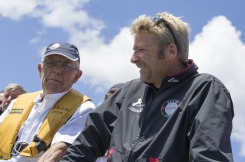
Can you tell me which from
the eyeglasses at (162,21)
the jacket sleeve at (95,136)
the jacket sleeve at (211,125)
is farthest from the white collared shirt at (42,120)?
the jacket sleeve at (211,125)

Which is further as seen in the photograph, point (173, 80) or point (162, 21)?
point (162, 21)

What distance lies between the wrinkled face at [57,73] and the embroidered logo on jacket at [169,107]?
1910 millimetres

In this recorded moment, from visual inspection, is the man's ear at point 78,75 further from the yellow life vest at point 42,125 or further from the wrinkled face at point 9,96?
the wrinkled face at point 9,96

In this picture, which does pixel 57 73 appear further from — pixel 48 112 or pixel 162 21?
pixel 162 21

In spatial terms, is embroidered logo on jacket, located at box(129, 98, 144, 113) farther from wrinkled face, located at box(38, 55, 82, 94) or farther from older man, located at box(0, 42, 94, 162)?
wrinkled face, located at box(38, 55, 82, 94)

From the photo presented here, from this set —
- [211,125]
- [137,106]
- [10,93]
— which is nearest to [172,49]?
[137,106]

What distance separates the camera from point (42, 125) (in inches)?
191

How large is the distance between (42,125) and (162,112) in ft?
5.98

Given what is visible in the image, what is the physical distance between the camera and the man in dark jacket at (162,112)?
3.16 metres

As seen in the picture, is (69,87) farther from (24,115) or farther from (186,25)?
(186,25)

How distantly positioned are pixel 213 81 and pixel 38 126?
2.25m

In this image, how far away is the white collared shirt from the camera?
4523 mm

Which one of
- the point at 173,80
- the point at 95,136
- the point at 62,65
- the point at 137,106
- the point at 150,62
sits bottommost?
the point at 95,136

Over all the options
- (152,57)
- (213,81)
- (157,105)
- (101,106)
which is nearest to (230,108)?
(213,81)
